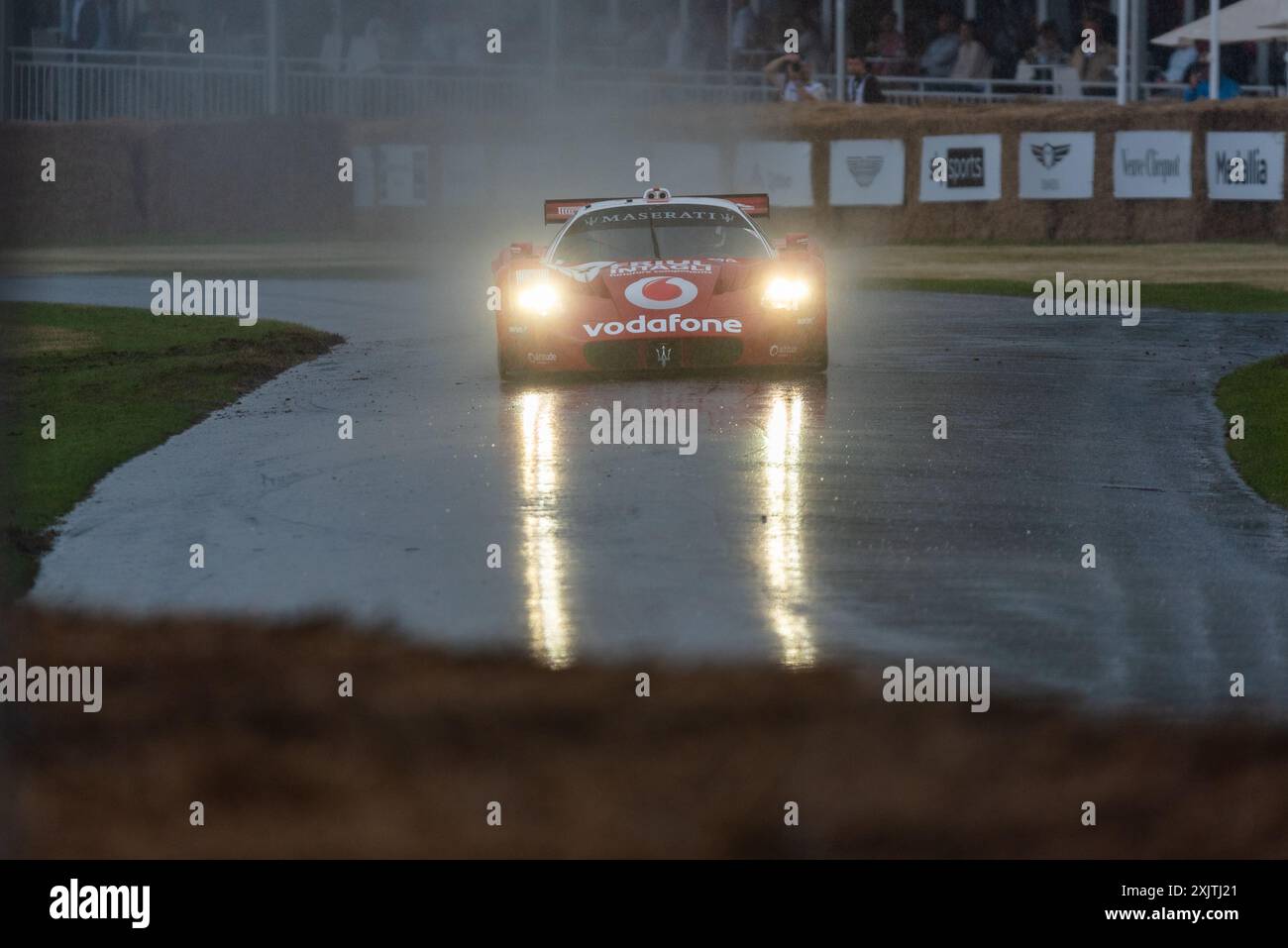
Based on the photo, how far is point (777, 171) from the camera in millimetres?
30000

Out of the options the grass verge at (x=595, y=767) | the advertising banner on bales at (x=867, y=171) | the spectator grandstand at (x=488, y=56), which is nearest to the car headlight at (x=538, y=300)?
the grass verge at (x=595, y=767)

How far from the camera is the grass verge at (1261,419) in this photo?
9.61m

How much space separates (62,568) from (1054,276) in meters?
16.1

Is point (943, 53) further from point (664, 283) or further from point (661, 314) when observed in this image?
point (661, 314)

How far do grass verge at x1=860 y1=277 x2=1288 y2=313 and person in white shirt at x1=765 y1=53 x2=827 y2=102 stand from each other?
9241 millimetres

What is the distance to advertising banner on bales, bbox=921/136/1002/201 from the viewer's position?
28.5m

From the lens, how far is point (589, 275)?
41.8 feet

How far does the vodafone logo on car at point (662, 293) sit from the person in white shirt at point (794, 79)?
1878cm

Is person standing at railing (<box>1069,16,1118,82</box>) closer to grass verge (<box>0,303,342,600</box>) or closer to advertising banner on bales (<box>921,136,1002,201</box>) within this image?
advertising banner on bales (<box>921,136,1002,201</box>)

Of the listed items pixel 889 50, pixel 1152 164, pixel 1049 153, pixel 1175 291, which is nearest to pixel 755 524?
pixel 1175 291

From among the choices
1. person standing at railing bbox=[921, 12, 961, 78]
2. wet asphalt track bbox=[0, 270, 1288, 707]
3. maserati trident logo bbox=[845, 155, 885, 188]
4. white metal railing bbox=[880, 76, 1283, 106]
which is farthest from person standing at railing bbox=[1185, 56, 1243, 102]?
wet asphalt track bbox=[0, 270, 1288, 707]

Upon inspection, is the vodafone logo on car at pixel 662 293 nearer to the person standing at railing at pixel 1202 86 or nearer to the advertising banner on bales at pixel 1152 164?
the advertising banner on bales at pixel 1152 164

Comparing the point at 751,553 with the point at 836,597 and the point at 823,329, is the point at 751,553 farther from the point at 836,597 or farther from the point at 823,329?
the point at 823,329
